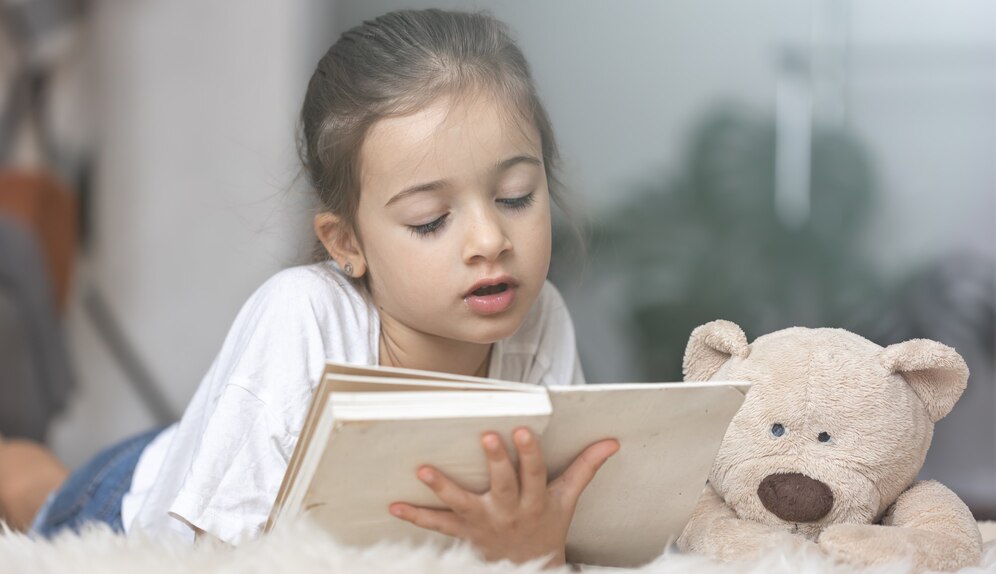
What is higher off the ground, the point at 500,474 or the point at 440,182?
the point at 440,182

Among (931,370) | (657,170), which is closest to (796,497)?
(931,370)

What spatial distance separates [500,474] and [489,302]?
250mm

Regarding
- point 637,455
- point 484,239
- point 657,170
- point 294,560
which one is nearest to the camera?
point 294,560

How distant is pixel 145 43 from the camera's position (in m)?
2.68

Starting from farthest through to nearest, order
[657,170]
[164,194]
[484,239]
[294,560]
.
A: 1. [164,194]
2. [657,170]
3. [484,239]
4. [294,560]

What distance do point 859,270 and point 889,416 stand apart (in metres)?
1.79

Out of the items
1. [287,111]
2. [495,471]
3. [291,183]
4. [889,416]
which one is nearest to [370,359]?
[291,183]

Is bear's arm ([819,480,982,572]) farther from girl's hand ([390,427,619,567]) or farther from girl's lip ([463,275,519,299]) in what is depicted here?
girl's lip ([463,275,519,299])

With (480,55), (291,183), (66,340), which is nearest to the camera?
(480,55)

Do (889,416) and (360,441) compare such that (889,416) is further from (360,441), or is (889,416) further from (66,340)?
(66,340)

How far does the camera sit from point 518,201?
3.02ft

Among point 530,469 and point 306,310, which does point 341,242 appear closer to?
point 306,310

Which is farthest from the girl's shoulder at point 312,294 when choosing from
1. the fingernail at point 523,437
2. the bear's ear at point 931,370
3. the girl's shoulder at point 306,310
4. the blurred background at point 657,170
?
the blurred background at point 657,170

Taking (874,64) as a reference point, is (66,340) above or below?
below
